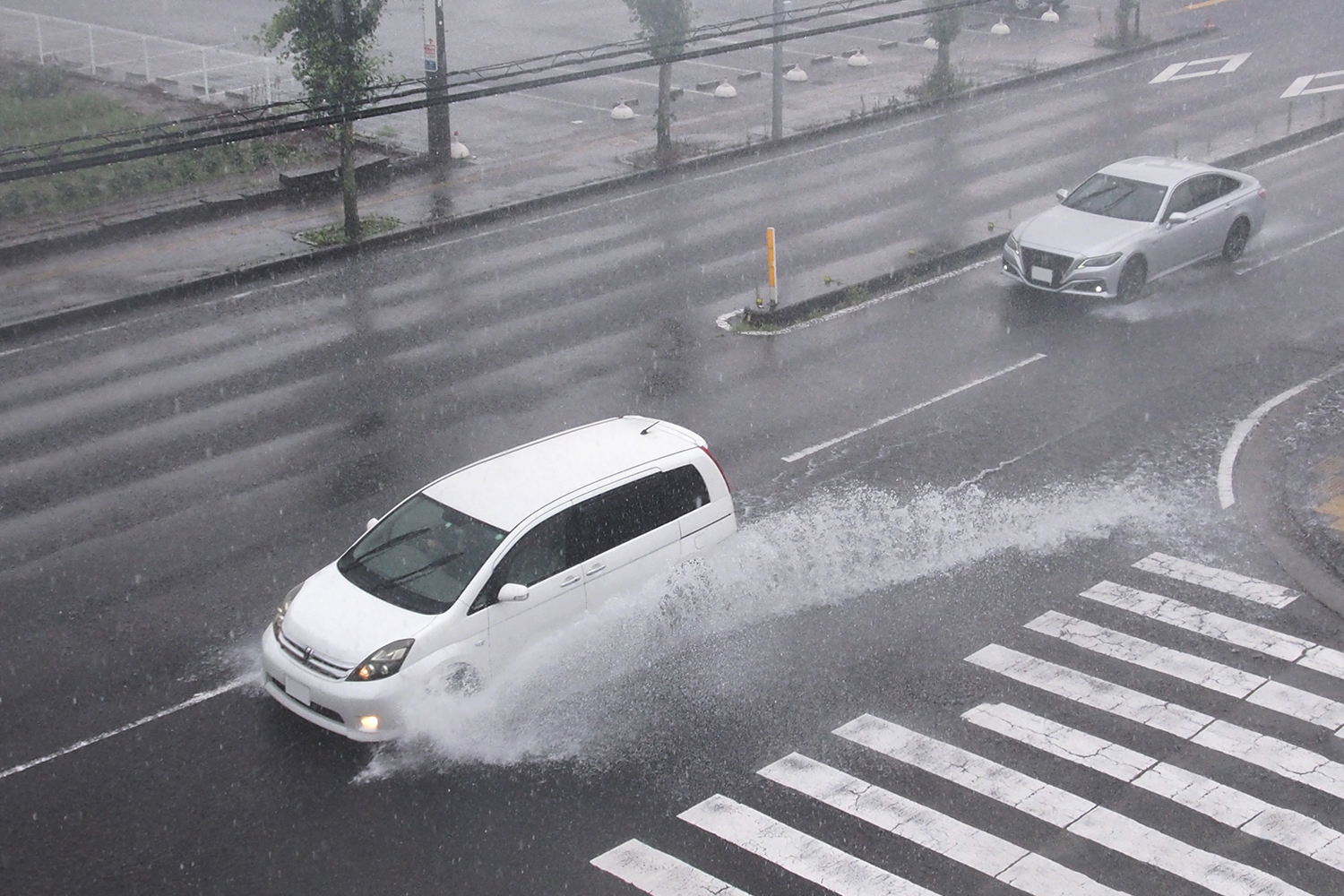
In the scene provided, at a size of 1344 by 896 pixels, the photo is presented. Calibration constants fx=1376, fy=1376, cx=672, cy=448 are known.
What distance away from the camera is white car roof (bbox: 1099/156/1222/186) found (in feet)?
66.2

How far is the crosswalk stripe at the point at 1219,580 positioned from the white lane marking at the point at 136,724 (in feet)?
26.3

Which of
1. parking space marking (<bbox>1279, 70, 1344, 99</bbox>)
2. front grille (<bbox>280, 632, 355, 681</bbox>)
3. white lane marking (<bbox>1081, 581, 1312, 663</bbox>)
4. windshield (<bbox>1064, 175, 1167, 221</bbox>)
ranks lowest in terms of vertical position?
white lane marking (<bbox>1081, 581, 1312, 663</bbox>)

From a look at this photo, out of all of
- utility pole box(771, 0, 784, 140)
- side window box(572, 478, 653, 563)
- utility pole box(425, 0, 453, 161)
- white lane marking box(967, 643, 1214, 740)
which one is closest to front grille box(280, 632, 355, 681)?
side window box(572, 478, 653, 563)

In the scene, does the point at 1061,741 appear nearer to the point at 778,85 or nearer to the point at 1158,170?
the point at 1158,170

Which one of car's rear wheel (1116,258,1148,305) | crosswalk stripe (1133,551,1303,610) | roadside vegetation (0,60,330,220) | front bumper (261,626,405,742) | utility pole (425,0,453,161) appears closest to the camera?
front bumper (261,626,405,742)

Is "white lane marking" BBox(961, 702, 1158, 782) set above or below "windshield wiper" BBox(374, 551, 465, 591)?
below

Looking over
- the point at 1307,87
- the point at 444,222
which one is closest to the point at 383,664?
the point at 444,222

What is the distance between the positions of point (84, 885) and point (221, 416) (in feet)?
27.1

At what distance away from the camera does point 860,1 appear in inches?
1790

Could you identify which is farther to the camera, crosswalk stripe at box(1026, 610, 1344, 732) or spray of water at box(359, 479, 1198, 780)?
crosswalk stripe at box(1026, 610, 1344, 732)

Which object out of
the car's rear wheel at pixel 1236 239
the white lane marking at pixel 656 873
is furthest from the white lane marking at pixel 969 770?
the car's rear wheel at pixel 1236 239

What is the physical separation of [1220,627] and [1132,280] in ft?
29.2

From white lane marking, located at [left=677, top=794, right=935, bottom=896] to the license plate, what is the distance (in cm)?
283

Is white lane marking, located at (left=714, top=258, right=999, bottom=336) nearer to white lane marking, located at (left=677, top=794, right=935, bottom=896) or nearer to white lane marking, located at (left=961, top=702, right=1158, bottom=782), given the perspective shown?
white lane marking, located at (left=961, top=702, right=1158, bottom=782)
